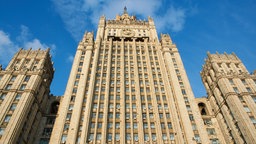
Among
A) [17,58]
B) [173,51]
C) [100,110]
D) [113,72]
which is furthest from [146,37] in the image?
[17,58]

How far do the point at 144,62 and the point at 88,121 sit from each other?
87.0 ft

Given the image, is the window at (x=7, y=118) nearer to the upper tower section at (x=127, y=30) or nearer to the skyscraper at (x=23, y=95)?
the skyscraper at (x=23, y=95)

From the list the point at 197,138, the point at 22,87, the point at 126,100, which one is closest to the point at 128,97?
the point at 126,100

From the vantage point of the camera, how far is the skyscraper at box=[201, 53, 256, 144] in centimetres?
4603

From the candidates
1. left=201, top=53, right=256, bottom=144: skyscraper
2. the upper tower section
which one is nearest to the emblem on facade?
the upper tower section

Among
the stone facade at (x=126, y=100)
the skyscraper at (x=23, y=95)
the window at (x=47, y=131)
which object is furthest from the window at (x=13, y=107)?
the window at (x=47, y=131)

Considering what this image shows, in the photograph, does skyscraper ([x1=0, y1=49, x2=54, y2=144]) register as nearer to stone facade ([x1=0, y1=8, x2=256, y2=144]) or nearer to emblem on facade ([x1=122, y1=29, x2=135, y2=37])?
stone facade ([x1=0, y1=8, x2=256, y2=144])

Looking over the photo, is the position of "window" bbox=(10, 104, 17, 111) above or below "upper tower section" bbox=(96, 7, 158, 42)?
below

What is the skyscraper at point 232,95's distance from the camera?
46.0m

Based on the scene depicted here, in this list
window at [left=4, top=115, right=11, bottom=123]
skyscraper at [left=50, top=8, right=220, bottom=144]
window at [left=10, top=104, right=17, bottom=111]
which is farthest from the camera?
window at [left=10, top=104, right=17, bottom=111]

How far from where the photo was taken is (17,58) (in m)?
61.5

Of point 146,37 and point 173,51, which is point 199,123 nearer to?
point 173,51

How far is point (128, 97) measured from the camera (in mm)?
53219

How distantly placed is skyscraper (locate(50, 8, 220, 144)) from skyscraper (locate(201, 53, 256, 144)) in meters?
7.65
